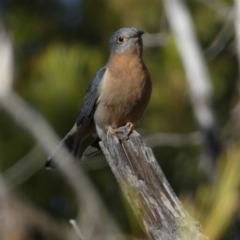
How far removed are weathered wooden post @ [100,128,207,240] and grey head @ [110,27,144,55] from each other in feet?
7.98

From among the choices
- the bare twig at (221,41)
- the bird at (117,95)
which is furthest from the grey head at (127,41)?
the bare twig at (221,41)

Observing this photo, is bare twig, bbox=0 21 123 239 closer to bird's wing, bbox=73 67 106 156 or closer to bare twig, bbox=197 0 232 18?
bird's wing, bbox=73 67 106 156

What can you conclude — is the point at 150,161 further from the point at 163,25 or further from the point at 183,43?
the point at 163,25

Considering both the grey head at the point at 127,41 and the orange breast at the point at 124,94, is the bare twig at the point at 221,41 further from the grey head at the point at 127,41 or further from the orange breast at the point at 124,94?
the orange breast at the point at 124,94

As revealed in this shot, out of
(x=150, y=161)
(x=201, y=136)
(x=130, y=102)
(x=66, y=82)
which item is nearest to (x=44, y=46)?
(x=66, y=82)

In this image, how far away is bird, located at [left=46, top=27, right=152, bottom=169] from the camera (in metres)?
5.20

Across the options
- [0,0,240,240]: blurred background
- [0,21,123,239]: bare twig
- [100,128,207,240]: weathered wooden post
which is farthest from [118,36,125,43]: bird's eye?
[100,128,207,240]: weathered wooden post

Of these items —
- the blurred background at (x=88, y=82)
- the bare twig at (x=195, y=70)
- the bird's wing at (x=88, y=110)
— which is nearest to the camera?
the bird's wing at (x=88, y=110)

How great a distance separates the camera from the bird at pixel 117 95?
17.0 ft

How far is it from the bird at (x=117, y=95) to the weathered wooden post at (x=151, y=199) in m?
→ 1.77

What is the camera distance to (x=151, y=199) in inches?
105

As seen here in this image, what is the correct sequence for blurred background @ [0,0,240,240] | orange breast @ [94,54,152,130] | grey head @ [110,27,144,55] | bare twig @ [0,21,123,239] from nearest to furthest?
orange breast @ [94,54,152,130], grey head @ [110,27,144,55], bare twig @ [0,21,123,239], blurred background @ [0,0,240,240]

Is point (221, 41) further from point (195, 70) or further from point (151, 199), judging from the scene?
point (151, 199)

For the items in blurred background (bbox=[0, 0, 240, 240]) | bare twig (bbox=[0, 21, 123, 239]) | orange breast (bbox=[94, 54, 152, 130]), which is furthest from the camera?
blurred background (bbox=[0, 0, 240, 240])
